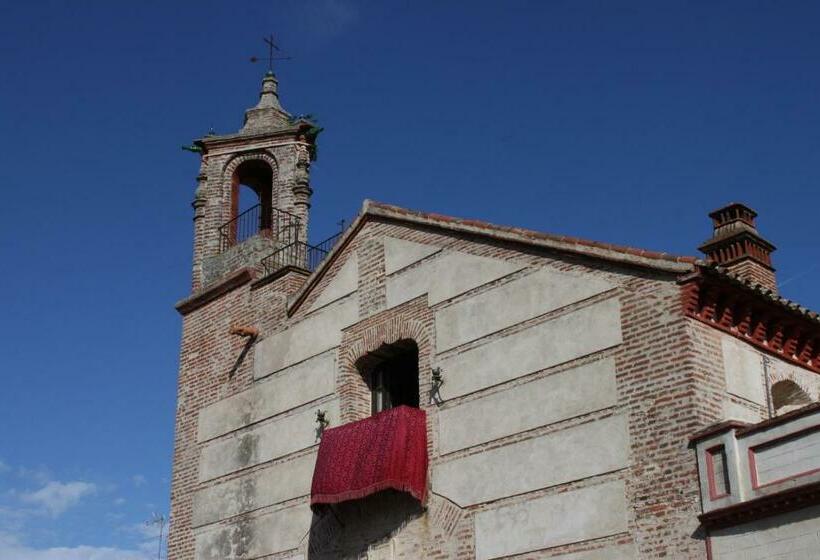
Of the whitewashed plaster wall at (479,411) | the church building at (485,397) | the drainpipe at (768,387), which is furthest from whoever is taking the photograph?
the drainpipe at (768,387)

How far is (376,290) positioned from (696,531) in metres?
7.47

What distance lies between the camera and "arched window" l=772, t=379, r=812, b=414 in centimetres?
1589

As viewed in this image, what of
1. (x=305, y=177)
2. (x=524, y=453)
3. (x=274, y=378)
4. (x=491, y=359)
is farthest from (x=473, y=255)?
(x=305, y=177)

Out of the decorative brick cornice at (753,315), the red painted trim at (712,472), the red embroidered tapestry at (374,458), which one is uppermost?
the decorative brick cornice at (753,315)

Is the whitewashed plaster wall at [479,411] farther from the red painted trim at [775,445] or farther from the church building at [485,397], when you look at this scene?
the red painted trim at [775,445]

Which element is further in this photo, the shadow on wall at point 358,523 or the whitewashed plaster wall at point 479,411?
the shadow on wall at point 358,523

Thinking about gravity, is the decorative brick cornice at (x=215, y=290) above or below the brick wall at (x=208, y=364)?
above

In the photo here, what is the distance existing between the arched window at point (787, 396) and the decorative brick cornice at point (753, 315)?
1.10 feet

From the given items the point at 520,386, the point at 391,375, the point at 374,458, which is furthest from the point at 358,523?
the point at 520,386

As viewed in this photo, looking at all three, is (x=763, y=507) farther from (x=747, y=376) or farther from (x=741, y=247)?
(x=741, y=247)

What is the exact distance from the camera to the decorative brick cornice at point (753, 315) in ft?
47.4

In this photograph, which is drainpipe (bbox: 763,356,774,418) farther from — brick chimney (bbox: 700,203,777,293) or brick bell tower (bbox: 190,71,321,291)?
brick bell tower (bbox: 190,71,321,291)

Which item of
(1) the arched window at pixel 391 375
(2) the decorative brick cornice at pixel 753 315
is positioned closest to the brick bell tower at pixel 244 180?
(1) the arched window at pixel 391 375

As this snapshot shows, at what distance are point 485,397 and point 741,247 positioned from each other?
7.41 metres
